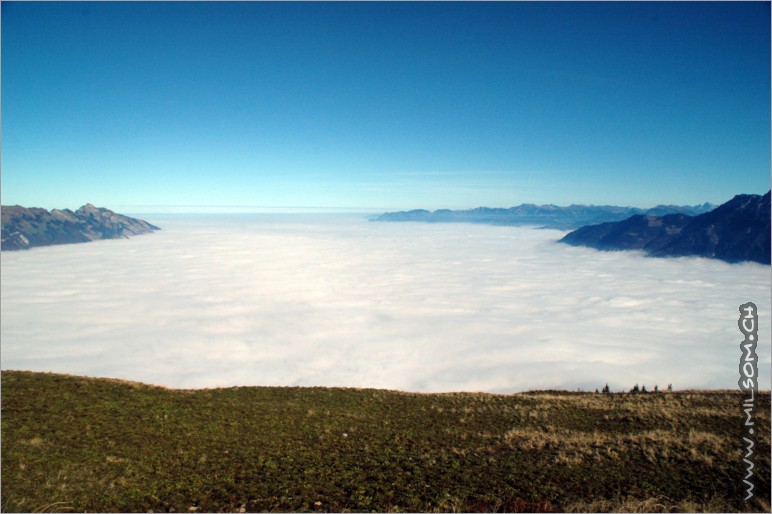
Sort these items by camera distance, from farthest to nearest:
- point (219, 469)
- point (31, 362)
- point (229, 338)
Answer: point (229, 338) < point (31, 362) < point (219, 469)

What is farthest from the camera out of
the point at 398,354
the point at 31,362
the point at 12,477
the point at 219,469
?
the point at 398,354

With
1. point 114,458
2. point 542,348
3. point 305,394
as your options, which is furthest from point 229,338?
point 114,458

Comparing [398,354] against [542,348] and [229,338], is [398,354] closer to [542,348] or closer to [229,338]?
[542,348]

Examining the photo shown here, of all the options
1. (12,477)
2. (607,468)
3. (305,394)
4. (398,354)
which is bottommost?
(398,354)

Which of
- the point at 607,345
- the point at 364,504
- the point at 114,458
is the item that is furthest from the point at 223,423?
the point at 607,345

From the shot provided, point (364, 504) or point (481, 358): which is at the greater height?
point (364, 504)

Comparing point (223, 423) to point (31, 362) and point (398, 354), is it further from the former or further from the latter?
point (31, 362)

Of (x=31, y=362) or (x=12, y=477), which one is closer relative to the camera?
(x=12, y=477)
